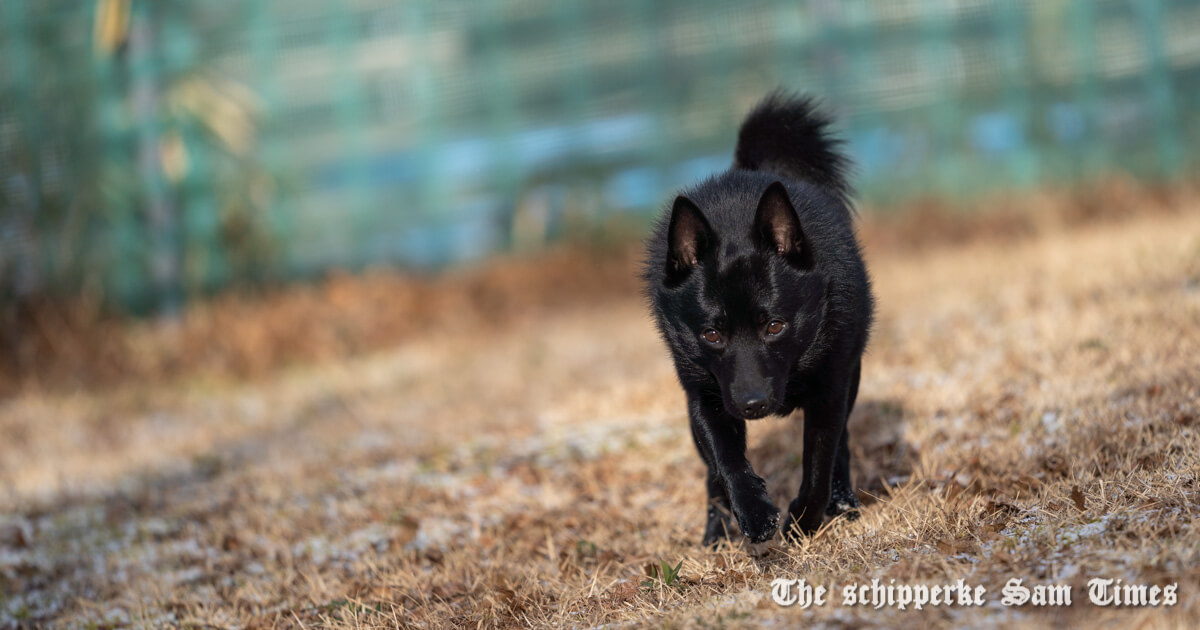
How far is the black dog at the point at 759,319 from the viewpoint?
306cm

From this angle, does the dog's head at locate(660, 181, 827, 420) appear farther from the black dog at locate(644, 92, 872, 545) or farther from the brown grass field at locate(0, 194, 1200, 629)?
the brown grass field at locate(0, 194, 1200, 629)

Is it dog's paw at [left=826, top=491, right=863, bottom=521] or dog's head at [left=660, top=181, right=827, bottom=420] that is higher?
dog's head at [left=660, top=181, right=827, bottom=420]

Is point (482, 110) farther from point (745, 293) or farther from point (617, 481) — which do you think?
point (745, 293)

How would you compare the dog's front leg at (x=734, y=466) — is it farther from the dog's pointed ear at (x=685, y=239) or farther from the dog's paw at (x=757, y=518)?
the dog's pointed ear at (x=685, y=239)

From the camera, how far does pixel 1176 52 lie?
10.5 meters

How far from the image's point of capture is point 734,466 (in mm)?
3172

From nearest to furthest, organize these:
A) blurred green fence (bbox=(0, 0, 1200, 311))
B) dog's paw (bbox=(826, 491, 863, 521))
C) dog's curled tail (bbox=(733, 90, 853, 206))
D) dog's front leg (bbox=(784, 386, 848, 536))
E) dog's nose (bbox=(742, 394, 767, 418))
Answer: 1. dog's nose (bbox=(742, 394, 767, 418))
2. dog's front leg (bbox=(784, 386, 848, 536))
3. dog's paw (bbox=(826, 491, 863, 521))
4. dog's curled tail (bbox=(733, 90, 853, 206))
5. blurred green fence (bbox=(0, 0, 1200, 311))

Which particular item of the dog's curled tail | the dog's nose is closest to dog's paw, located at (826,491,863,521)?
the dog's nose

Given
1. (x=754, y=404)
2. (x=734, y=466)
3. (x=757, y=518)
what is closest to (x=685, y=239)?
(x=754, y=404)

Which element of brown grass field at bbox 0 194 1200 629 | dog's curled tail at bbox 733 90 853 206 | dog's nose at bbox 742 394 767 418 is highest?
dog's curled tail at bbox 733 90 853 206

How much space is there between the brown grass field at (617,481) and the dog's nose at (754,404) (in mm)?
491

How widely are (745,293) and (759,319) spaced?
0.09 metres

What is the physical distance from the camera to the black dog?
120 inches

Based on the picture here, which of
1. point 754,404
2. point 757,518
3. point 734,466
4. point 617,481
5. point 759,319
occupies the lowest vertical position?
point 617,481
